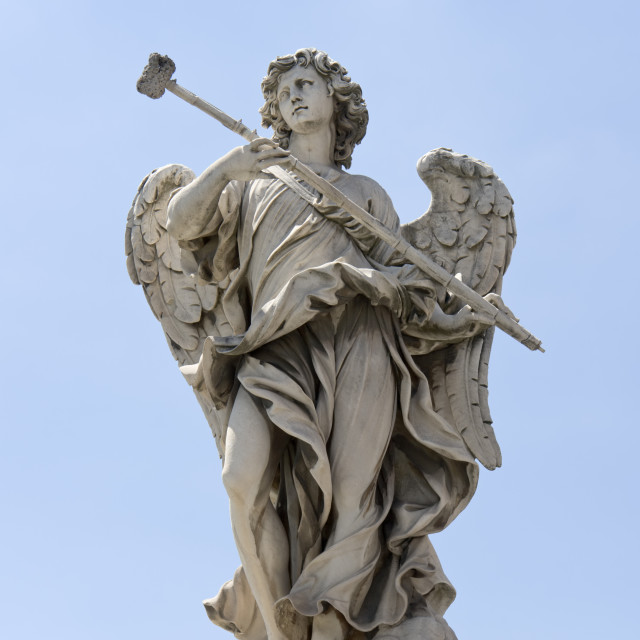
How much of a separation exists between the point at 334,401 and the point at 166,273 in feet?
5.45

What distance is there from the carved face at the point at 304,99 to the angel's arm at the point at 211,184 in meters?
0.75

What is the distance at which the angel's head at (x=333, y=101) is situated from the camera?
1276 centimetres

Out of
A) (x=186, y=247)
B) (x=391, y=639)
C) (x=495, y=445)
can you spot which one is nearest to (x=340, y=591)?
(x=391, y=639)

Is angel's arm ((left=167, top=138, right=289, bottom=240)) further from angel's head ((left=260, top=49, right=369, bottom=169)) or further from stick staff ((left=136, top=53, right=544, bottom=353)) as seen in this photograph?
angel's head ((left=260, top=49, right=369, bottom=169))

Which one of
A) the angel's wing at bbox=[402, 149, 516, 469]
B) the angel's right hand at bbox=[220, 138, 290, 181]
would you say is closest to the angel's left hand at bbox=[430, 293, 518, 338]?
the angel's wing at bbox=[402, 149, 516, 469]

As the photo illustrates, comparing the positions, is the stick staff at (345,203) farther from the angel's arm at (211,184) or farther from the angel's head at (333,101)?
the angel's head at (333,101)

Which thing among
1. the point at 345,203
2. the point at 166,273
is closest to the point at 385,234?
the point at 345,203

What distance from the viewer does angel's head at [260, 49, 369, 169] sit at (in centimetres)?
1276

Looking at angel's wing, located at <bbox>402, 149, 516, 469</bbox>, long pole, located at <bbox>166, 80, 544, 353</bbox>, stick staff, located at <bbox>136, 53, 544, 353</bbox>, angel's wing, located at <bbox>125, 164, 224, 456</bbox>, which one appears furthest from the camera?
angel's wing, located at <bbox>125, 164, 224, 456</bbox>

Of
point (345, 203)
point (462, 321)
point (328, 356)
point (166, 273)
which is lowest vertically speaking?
point (328, 356)

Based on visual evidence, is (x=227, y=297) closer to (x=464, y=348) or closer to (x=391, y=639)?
(x=464, y=348)

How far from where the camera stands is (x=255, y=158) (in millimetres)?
11914

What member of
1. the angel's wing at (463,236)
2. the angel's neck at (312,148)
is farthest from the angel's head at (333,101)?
the angel's wing at (463,236)

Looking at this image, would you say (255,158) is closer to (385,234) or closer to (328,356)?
(385,234)
